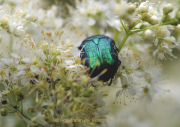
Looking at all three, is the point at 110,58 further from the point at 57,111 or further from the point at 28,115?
the point at 28,115

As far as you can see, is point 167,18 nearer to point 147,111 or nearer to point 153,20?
point 153,20

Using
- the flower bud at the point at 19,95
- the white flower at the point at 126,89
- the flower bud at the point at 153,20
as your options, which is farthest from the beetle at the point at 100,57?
the flower bud at the point at 19,95

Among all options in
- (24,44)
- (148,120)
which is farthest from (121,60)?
(148,120)

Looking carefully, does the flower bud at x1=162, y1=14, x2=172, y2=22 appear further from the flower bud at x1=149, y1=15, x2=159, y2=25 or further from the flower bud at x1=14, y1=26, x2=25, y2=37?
the flower bud at x1=14, y1=26, x2=25, y2=37

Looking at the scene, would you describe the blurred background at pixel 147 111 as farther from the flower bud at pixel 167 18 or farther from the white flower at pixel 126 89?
the flower bud at pixel 167 18

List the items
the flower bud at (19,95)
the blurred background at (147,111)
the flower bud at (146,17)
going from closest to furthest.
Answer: the flower bud at (19,95) < the flower bud at (146,17) < the blurred background at (147,111)

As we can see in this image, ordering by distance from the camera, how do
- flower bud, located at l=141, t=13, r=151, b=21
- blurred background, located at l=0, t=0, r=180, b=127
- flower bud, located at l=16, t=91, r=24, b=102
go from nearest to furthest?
1. flower bud, located at l=16, t=91, r=24, b=102
2. flower bud, located at l=141, t=13, r=151, b=21
3. blurred background, located at l=0, t=0, r=180, b=127

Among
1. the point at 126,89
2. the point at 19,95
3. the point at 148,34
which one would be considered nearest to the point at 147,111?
the point at 126,89

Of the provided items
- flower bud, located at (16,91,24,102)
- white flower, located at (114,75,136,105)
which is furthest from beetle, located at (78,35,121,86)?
flower bud, located at (16,91,24,102)
